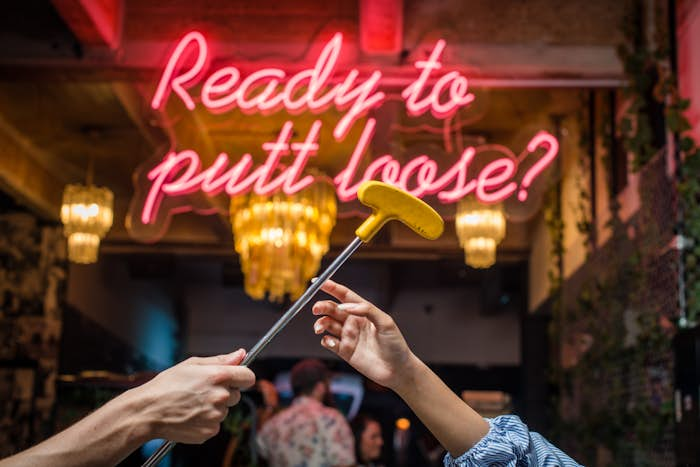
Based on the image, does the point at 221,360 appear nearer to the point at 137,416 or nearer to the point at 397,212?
the point at 137,416

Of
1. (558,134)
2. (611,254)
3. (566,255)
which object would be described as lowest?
(611,254)

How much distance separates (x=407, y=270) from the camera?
1373cm

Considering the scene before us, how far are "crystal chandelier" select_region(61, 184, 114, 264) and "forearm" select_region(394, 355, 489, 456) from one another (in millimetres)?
6175

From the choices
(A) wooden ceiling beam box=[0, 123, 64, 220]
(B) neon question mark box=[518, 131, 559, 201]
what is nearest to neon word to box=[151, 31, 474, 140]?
(B) neon question mark box=[518, 131, 559, 201]

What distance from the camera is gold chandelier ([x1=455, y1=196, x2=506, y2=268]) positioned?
23.9 feet

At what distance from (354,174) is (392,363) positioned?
4.59 m

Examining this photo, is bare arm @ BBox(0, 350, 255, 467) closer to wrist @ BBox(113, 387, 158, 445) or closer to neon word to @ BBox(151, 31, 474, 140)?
wrist @ BBox(113, 387, 158, 445)

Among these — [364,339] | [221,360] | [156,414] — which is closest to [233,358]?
[221,360]

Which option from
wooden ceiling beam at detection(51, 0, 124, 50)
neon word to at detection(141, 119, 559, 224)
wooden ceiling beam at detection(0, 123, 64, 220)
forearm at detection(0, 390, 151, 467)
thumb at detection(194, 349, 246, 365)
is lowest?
forearm at detection(0, 390, 151, 467)

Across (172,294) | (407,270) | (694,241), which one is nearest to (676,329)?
(694,241)

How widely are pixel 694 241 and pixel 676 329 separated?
429 mm

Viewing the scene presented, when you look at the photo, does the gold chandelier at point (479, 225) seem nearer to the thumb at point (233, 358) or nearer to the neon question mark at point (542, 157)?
the neon question mark at point (542, 157)

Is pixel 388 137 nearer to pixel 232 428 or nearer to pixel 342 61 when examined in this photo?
pixel 342 61

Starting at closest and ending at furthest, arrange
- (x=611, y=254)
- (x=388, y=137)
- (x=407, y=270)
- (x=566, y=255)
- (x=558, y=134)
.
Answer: (x=611, y=254)
(x=388, y=137)
(x=558, y=134)
(x=566, y=255)
(x=407, y=270)
